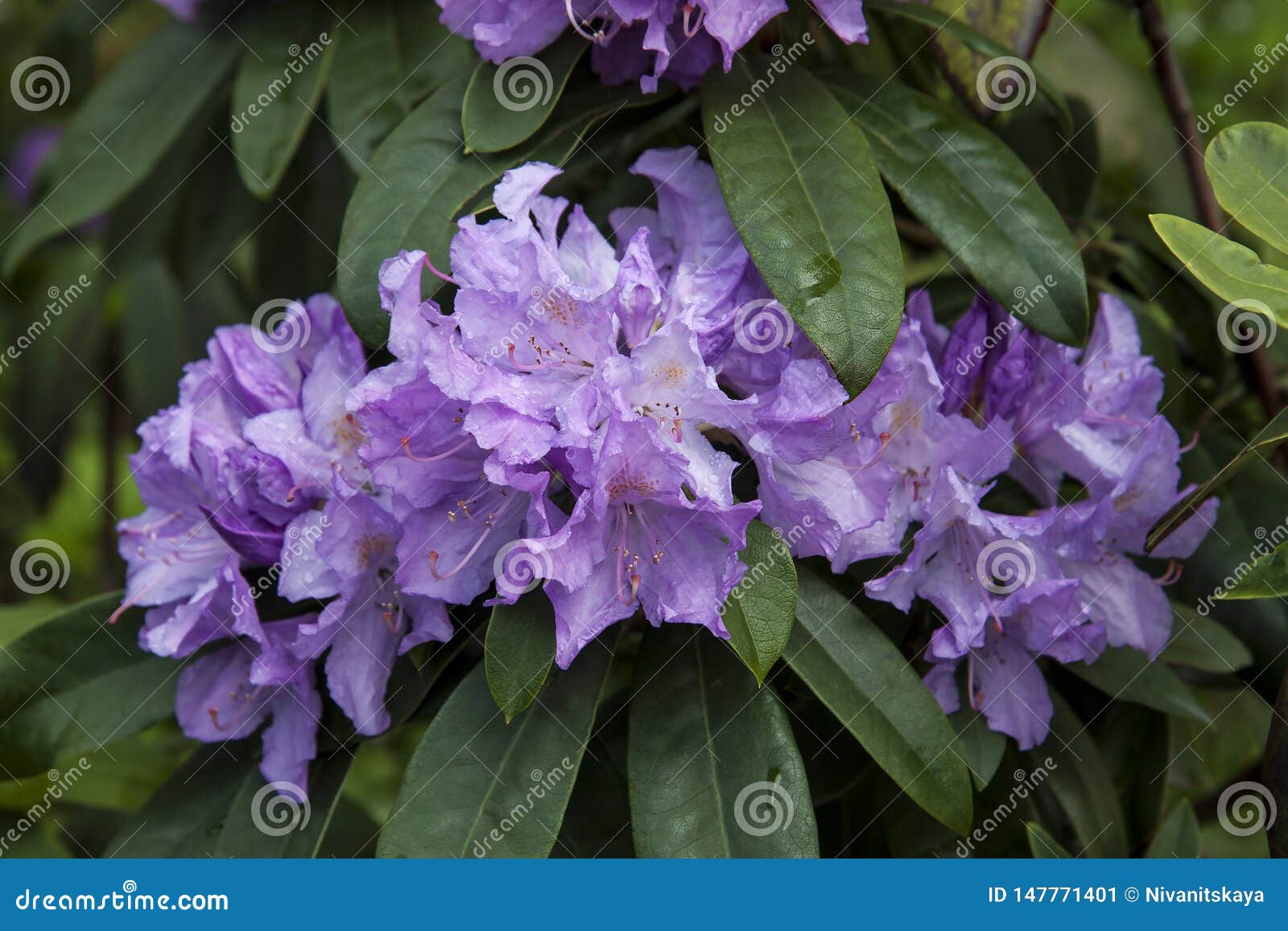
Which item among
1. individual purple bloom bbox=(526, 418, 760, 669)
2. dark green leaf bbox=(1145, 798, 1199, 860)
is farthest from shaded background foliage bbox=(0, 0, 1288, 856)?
individual purple bloom bbox=(526, 418, 760, 669)

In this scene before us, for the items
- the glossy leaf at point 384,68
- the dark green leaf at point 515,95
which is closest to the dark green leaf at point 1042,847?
the dark green leaf at point 515,95

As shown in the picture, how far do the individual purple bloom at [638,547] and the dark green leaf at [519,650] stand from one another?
3cm

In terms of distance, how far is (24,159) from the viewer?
2967 mm

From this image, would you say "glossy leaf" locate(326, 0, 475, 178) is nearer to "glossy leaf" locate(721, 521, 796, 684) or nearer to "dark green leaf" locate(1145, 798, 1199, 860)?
"glossy leaf" locate(721, 521, 796, 684)

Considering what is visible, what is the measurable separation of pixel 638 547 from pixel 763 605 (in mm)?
108

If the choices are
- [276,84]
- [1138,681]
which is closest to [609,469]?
[1138,681]

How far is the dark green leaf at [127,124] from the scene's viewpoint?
146cm

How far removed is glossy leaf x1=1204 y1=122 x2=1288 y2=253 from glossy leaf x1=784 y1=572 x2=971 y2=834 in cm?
46

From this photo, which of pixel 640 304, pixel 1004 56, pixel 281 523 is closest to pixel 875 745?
pixel 640 304

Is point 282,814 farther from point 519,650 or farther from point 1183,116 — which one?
point 1183,116

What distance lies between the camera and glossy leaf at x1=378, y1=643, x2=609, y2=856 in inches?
37.1

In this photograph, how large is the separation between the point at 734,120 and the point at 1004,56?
12.1 inches

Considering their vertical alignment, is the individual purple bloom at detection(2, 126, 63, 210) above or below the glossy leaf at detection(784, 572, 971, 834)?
above

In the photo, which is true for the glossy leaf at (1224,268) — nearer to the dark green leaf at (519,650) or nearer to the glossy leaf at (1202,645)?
the glossy leaf at (1202,645)
